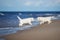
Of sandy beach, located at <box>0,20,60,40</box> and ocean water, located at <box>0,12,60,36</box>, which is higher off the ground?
ocean water, located at <box>0,12,60,36</box>

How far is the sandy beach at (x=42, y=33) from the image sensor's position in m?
1.32

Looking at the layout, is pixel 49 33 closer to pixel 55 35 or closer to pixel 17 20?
pixel 55 35

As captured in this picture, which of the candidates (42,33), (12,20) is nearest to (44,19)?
(42,33)

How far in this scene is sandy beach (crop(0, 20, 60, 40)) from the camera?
132 cm

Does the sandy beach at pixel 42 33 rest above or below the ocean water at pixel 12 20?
below

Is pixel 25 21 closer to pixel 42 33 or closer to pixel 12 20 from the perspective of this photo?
pixel 12 20

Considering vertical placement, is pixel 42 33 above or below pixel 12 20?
below

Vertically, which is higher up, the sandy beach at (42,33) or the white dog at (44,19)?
the white dog at (44,19)

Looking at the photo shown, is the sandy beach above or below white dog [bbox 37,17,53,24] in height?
below

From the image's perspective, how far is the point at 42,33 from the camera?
4.45ft

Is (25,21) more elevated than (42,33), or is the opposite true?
(25,21)

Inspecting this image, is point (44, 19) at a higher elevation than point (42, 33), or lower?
higher

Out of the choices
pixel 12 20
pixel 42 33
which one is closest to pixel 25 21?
pixel 12 20

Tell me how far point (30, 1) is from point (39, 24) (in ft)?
1.04
